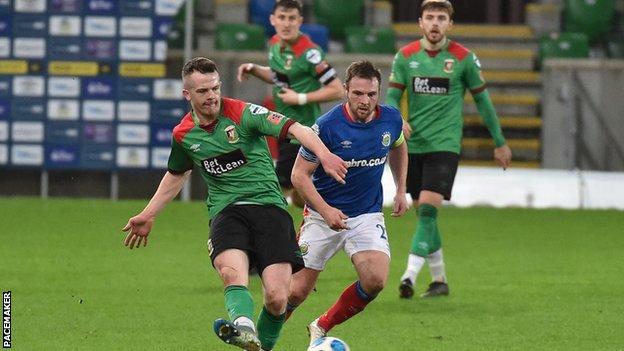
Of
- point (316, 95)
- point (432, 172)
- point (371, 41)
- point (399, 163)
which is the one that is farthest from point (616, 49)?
point (399, 163)

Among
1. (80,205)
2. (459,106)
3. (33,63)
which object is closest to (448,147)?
(459,106)

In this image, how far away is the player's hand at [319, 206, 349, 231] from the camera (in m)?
8.76

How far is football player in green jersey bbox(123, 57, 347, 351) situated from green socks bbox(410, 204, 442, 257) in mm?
3194

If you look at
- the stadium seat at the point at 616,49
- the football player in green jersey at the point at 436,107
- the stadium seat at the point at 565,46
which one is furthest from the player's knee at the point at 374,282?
the stadium seat at the point at 616,49

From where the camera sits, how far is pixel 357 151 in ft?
31.1

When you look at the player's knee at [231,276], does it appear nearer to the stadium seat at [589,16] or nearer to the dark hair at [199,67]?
the dark hair at [199,67]

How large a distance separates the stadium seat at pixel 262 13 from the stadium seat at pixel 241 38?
78 cm

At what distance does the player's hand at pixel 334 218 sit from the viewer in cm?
876

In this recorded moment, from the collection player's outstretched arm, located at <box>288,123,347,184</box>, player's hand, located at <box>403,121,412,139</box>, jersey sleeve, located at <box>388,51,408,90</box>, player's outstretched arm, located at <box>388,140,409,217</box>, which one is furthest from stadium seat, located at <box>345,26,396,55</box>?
player's outstretched arm, located at <box>288,123,347,184</box>

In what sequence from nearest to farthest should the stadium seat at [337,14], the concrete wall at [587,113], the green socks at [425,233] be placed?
the green socks at [425,233], the concrete wall at [587,113], the stadium seat at [337,14]

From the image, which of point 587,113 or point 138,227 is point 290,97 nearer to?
point 138,227

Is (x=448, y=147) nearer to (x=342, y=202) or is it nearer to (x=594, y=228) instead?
(x=342, y=202)

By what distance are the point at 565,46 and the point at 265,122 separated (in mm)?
16500

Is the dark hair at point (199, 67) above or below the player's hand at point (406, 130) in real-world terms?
above
